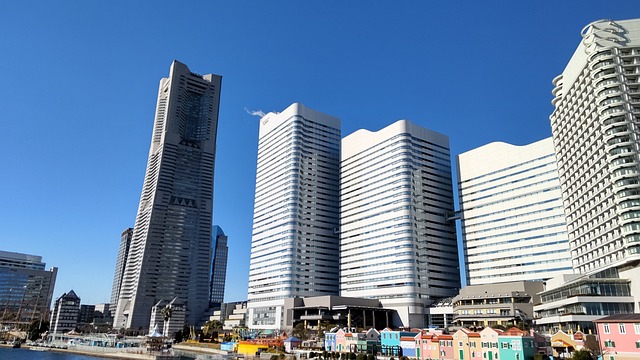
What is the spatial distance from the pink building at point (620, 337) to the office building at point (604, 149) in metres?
29.5

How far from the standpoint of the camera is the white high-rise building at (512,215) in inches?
5984

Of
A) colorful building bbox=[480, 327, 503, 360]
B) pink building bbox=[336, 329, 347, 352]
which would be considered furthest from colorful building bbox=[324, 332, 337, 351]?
colorful building bbox=[480, 327, 503, 360]

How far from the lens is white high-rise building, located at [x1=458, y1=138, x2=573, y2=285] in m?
152

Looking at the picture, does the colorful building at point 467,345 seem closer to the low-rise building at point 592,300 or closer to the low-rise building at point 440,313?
the low-rise building at point 592,300

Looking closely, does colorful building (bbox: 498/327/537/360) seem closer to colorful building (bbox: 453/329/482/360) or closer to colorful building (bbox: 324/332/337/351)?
colorful building (bbox: 453/329/482/360)

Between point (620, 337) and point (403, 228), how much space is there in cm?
10122

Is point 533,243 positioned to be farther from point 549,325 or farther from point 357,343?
point 357,343

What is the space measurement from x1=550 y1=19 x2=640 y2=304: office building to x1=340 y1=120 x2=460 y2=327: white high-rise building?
178 ft

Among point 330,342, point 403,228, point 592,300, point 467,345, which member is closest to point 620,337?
point 467,345

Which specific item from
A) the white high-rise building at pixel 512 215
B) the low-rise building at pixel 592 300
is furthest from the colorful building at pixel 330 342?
the white high-rise building at pixel 512 215

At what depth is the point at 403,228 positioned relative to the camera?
171875mm

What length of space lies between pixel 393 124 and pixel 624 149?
9249 centimetres

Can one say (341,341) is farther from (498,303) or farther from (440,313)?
(440,313)

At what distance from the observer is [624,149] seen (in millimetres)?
107875
